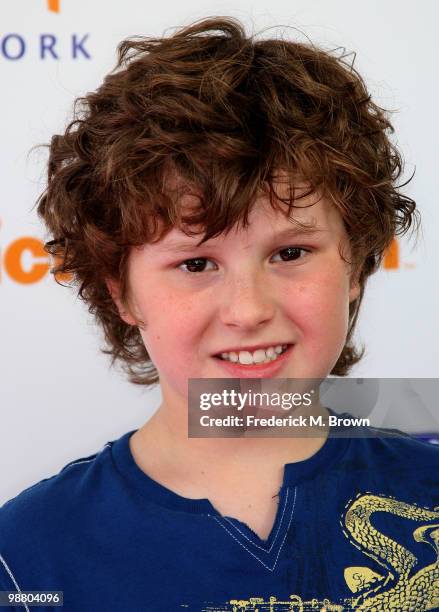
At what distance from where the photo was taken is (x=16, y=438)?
119cm

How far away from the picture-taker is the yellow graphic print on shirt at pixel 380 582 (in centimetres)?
76

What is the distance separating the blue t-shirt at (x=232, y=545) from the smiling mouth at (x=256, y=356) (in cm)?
12

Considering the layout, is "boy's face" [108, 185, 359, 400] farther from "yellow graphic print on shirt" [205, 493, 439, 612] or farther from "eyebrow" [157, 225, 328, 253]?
"yellow graphic print on shirt" [205, 493, 439, 612]

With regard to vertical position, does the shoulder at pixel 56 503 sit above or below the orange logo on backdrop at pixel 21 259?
below

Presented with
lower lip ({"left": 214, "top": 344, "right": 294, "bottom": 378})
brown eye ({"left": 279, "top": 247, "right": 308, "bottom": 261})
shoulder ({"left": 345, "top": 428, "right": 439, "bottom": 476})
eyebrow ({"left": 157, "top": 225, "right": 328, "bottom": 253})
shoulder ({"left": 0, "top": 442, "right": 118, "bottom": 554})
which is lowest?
shoulder ({"left": 0, "top": 442, "right": 118, "bottom": 554})

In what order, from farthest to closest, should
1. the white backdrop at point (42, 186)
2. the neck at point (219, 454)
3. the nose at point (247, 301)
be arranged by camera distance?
the white backdrop at point (42, 186) → the neck at point (219, 454) → the nose at point (247, 301)

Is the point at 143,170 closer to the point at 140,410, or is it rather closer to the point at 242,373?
the point at 242,373

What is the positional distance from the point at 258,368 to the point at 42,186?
506 mm

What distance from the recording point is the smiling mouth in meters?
0.77

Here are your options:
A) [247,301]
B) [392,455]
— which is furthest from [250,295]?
[392,455]

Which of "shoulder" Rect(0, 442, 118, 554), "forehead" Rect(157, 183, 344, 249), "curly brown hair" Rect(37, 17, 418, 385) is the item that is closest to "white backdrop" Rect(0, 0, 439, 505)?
"curly brown hair" Rect(37, 17, 418, 385)

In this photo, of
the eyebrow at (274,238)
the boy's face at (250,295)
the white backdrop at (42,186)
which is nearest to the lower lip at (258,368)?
the boy's face at (250,295)

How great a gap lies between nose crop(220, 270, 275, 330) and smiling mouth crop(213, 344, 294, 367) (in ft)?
0.13

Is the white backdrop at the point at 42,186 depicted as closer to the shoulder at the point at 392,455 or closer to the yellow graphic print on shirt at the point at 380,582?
the shoulder at the point at 392,455
